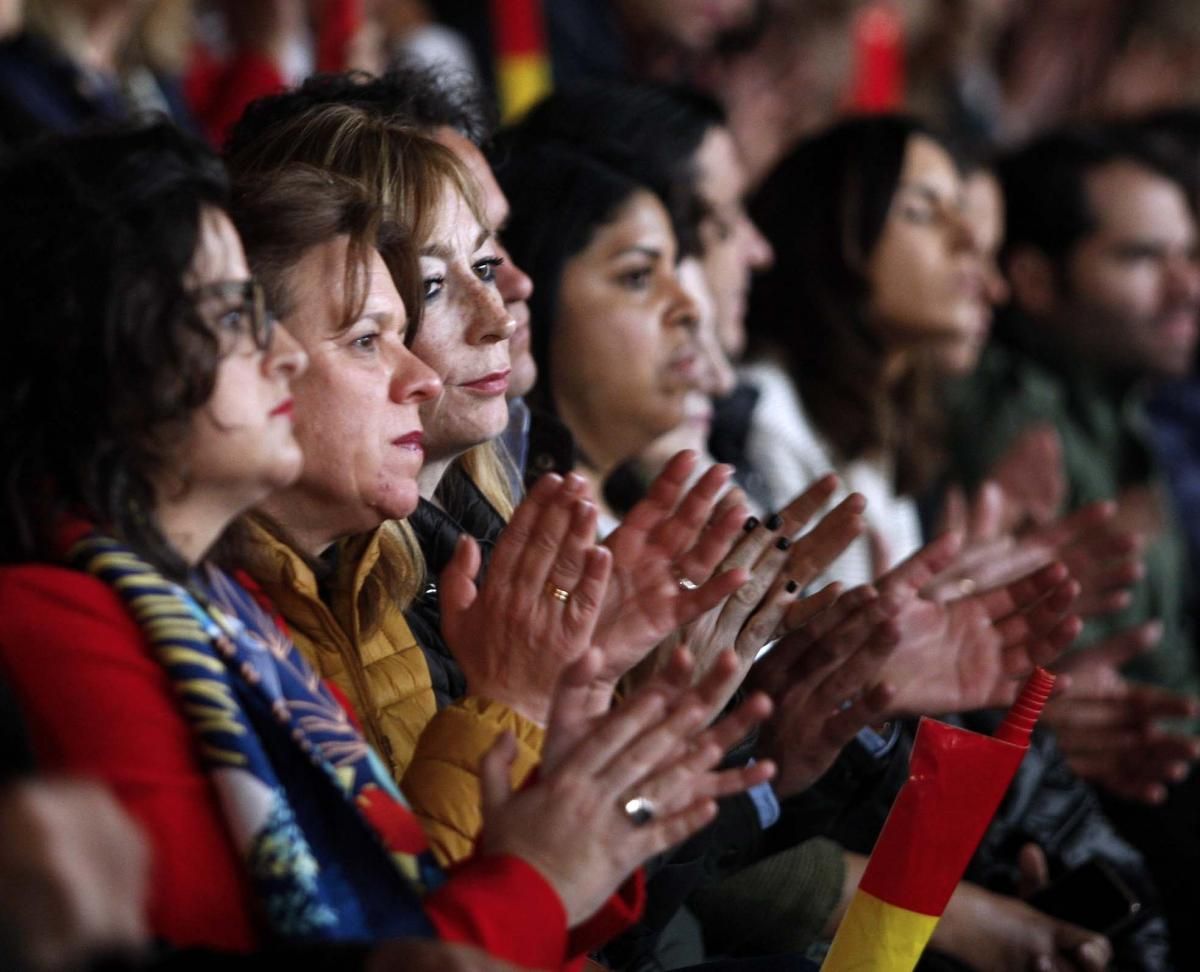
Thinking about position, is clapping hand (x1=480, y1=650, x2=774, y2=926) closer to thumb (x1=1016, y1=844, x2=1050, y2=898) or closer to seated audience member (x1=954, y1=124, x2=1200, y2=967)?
thumb (x1=1016, y1=844, x2=1050, y2=898)

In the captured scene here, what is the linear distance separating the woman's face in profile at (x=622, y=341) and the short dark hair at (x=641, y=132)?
0.43 feet

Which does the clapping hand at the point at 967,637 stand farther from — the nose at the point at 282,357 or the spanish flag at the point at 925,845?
the nose at the point at 282,357

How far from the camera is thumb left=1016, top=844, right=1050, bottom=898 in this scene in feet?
5.79

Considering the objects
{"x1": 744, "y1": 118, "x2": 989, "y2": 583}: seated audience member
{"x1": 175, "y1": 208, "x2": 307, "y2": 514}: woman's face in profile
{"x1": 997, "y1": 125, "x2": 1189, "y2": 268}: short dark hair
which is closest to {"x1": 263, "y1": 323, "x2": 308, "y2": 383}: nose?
{"x1": 175, "y1": 208, "x2": 307, "y2": 514}: woman's face in profile

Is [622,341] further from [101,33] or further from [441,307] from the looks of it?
[101,33]

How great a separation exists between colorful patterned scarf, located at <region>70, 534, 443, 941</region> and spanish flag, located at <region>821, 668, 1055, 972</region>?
1.21 ft

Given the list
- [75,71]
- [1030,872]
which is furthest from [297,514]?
[75,71]

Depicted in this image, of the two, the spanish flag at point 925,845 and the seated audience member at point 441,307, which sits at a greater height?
the seated audience member at point 441,307

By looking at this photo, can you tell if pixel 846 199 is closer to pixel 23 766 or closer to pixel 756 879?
pixel 756 879

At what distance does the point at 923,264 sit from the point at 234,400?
6.22 ft

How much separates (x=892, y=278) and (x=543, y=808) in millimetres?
1896

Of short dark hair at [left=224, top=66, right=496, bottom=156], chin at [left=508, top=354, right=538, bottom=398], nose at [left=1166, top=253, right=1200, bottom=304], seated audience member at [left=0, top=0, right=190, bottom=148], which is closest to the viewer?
short dark hair at [left=224, top=66, right=496, bottom=156]

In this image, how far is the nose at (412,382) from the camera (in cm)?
134

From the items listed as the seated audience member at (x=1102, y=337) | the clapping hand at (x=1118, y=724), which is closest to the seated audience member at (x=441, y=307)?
the clapping hand at (x=1118, y=724)
